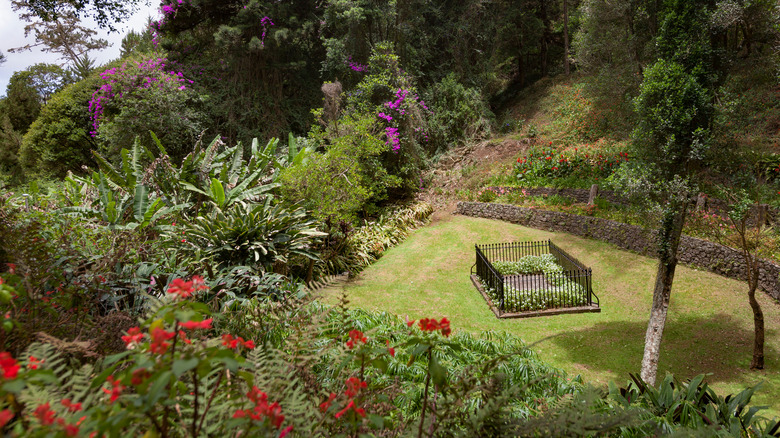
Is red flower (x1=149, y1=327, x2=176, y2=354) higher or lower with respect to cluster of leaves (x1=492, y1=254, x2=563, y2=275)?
higher

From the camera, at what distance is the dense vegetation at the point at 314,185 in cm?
128

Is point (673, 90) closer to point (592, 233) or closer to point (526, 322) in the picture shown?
point (526, 322)

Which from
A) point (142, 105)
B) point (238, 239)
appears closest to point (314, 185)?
point (238, 239)

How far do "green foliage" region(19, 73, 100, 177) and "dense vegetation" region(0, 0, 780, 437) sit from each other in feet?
0.38

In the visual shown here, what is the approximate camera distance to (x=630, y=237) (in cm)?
1034

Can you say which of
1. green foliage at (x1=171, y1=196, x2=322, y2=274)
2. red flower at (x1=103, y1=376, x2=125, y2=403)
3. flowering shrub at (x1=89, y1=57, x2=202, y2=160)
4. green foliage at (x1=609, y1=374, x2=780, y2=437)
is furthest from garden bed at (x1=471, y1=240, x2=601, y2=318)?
flowering shrub at (x1=89, y1=57, x2=202, y2=160)

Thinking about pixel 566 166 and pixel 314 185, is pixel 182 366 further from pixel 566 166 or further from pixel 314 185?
pixel 566 166

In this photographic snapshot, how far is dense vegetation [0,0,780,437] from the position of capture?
1275 mm

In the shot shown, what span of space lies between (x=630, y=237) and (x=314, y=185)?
8373 mm

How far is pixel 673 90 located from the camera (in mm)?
5688

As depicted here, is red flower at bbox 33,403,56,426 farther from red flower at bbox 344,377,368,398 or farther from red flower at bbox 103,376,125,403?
red flower at bbox 344,377,368,398

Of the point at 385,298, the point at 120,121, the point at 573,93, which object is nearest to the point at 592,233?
the point at 385,298

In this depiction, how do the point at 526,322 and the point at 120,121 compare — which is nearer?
the point at 526,322

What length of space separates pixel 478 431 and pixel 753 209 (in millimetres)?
11834
